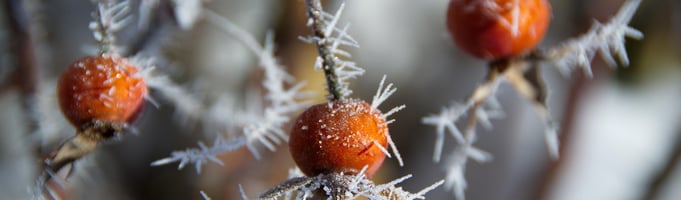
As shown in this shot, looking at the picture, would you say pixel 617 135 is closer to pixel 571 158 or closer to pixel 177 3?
pixel 571 158

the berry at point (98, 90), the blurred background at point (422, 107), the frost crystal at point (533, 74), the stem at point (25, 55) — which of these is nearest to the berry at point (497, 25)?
the frost crystal at point (533, 74)

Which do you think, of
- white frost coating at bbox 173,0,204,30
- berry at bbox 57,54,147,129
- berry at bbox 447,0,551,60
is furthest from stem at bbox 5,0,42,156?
berry at bbox 447,0,551,60

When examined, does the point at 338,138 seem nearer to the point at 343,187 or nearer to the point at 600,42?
the point at 343,187

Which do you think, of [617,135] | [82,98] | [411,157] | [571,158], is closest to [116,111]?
[82,98]

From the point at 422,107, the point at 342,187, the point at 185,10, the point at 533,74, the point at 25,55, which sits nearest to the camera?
the point at 342,187

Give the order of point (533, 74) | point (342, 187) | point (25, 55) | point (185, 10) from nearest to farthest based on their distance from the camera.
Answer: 1. point (342, 187)
2. point (533, 74)
3. point (185, 10)
4. point (25, 55)

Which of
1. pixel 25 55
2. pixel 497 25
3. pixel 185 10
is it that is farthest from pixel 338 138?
pixel 25 55
